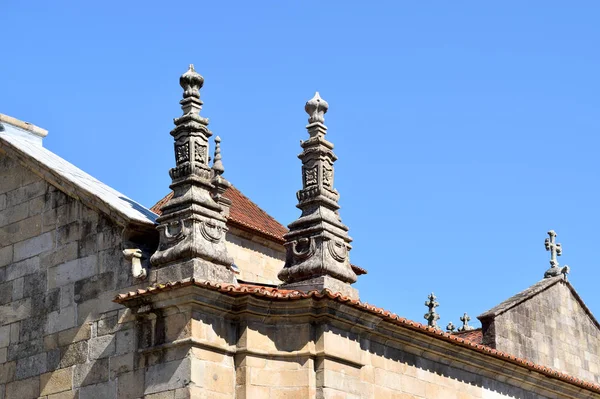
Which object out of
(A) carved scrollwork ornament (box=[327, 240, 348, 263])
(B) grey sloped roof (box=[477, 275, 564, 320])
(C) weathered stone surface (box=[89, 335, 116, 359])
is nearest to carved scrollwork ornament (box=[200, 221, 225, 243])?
(A) carved scrollwork ornament (box=[327, 240, 348, 263])

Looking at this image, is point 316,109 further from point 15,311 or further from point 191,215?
point 15,311

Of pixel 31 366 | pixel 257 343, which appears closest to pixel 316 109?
pixel 257 343

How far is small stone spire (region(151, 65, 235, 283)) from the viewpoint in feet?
53.3

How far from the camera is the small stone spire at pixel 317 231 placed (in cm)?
1667

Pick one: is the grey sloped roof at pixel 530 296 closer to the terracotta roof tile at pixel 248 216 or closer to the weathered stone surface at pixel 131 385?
the terracotta roof tile at pixel 248 216

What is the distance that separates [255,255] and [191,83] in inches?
287

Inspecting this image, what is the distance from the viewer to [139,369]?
16.2 m

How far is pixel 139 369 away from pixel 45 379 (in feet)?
5.98

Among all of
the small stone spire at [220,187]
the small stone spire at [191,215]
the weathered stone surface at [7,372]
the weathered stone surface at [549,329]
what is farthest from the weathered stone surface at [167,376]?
the weathered stone surface at [549,329]

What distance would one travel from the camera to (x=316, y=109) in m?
17.5

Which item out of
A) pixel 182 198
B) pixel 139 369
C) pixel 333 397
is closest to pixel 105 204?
pixel 182 198

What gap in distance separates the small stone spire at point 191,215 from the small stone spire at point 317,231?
94 centimetres

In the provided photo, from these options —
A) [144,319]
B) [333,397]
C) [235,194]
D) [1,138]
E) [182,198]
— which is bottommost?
[333,397]

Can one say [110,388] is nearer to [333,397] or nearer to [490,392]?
[333,397]
